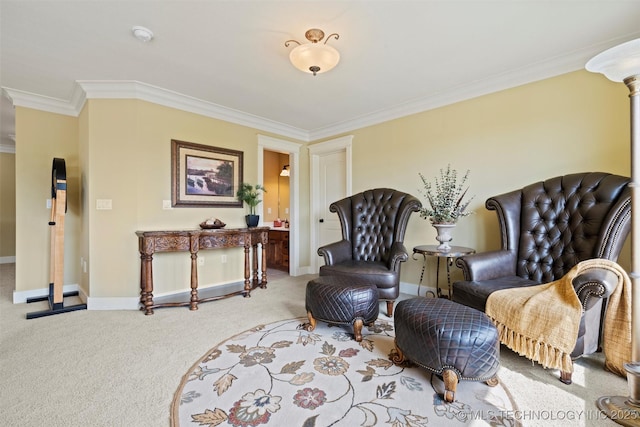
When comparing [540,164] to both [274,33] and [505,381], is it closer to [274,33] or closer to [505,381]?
[505,381]

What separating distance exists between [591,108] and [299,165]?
11.8 feet

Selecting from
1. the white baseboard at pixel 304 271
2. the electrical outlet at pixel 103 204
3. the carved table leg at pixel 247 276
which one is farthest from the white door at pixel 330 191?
the electrical outlet at pixel 103 204

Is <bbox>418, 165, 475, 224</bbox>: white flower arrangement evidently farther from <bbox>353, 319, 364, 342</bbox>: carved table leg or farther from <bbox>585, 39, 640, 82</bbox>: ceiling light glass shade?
<bbox>585, 39, 640, 82</bbox>: ceiling light glass shade

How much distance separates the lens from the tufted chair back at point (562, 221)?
6.75ft

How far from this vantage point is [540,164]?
2.79m

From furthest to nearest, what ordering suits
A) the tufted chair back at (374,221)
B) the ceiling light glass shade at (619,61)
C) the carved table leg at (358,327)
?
1. the tufted chair back at (374,221)
2. the carved table leg at (358,327)
3. the ceiling light glass shade at (619,61)

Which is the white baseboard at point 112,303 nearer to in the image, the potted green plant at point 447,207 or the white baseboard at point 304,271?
the white baseboard at point 304,271

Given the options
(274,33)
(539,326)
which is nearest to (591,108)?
(539,326)

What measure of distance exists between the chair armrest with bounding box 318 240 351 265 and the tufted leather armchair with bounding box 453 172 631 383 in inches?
47.7

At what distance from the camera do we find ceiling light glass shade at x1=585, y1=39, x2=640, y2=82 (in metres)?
1.44

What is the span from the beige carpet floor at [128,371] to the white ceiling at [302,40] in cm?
240

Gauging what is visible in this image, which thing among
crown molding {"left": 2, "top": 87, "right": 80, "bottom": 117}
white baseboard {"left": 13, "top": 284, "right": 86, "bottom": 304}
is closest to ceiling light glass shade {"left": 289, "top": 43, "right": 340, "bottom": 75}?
crown molding {"left": 2, "top": 87, "right": 80, "bottom": 117}

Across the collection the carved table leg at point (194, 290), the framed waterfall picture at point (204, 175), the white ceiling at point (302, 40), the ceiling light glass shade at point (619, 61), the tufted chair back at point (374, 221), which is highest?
the white ceiling at point (302, 40)

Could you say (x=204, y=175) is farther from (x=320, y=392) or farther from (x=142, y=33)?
(x=320, y=392)
